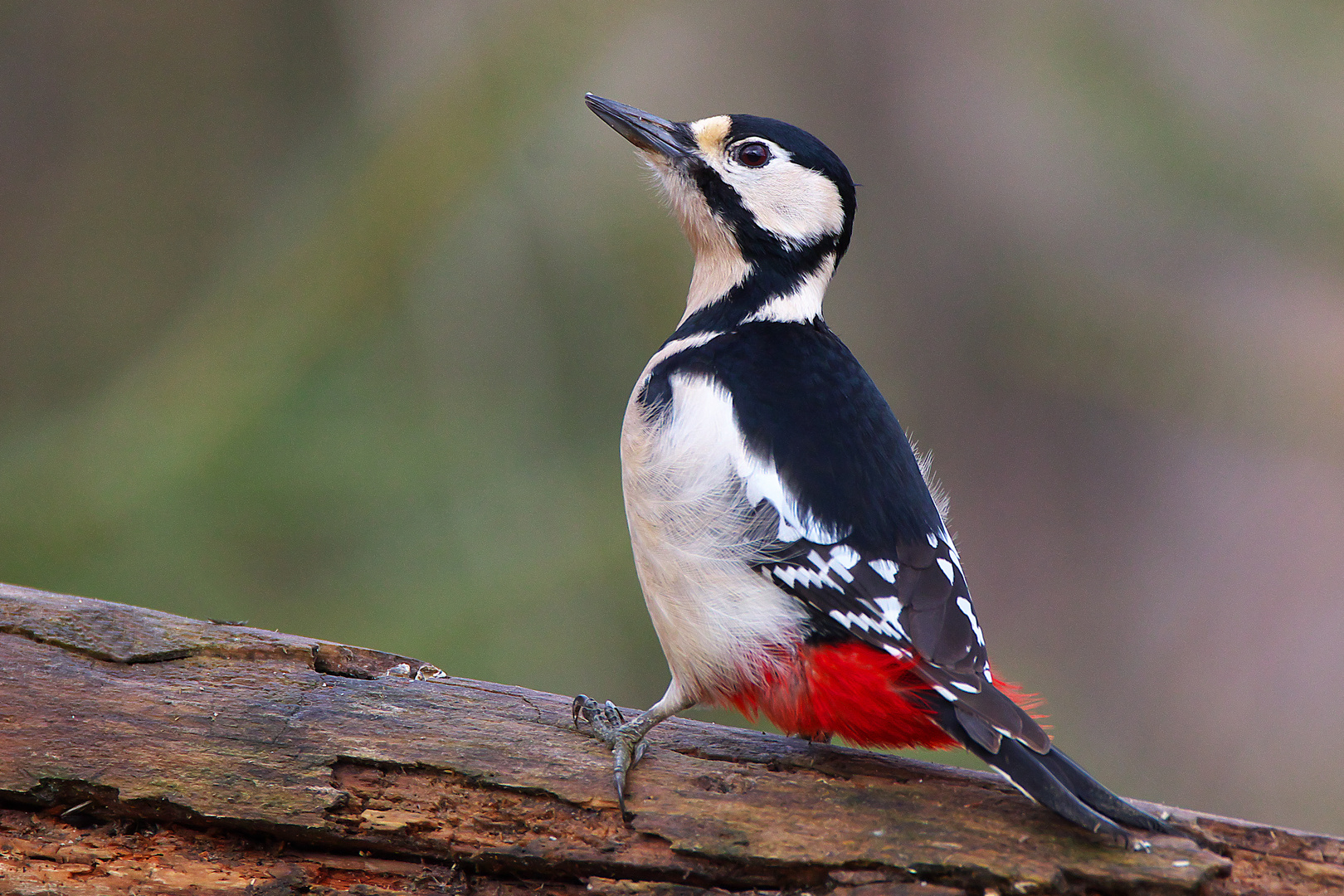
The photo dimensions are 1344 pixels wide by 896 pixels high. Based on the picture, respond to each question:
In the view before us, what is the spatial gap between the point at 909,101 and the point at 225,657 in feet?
16.4

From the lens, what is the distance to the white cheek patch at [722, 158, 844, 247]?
329 cm

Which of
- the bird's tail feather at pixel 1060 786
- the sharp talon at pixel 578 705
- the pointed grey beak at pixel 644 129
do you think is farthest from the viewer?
the pointed grey beak at pixel 644 129

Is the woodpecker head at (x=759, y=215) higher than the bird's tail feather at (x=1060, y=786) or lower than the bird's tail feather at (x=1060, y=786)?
higher

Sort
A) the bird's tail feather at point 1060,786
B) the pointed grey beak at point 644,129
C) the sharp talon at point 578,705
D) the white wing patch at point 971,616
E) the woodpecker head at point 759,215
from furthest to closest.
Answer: the pointed grey beak at point 644,129 → the woodpecker head at point 759,215 → the sharp talon at point 578,705 → the white wing patch at point 971,616 → the bird's tail feather at point 1060,786

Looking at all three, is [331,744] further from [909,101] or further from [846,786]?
[909,101]

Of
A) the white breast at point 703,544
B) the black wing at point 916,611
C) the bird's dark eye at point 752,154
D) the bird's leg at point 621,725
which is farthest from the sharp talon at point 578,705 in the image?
the bird's dark eye at point 752,154

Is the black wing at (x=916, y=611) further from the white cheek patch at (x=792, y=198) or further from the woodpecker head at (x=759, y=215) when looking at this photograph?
the white cheek patch at (x=792, y=198)

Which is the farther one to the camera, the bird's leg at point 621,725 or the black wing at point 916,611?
the bird's leg at point 621,725

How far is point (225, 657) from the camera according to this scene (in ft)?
8.71

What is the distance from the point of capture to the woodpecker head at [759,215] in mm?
3256

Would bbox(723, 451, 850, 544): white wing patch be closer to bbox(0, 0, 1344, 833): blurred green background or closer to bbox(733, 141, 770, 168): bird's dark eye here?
bbox(733, 141, 770, 168): bird's dark eye

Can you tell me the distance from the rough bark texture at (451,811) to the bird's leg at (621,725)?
0.09ft

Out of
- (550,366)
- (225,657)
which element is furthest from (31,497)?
(225,657)

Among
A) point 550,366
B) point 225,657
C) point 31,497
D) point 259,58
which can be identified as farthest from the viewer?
point 259,58
